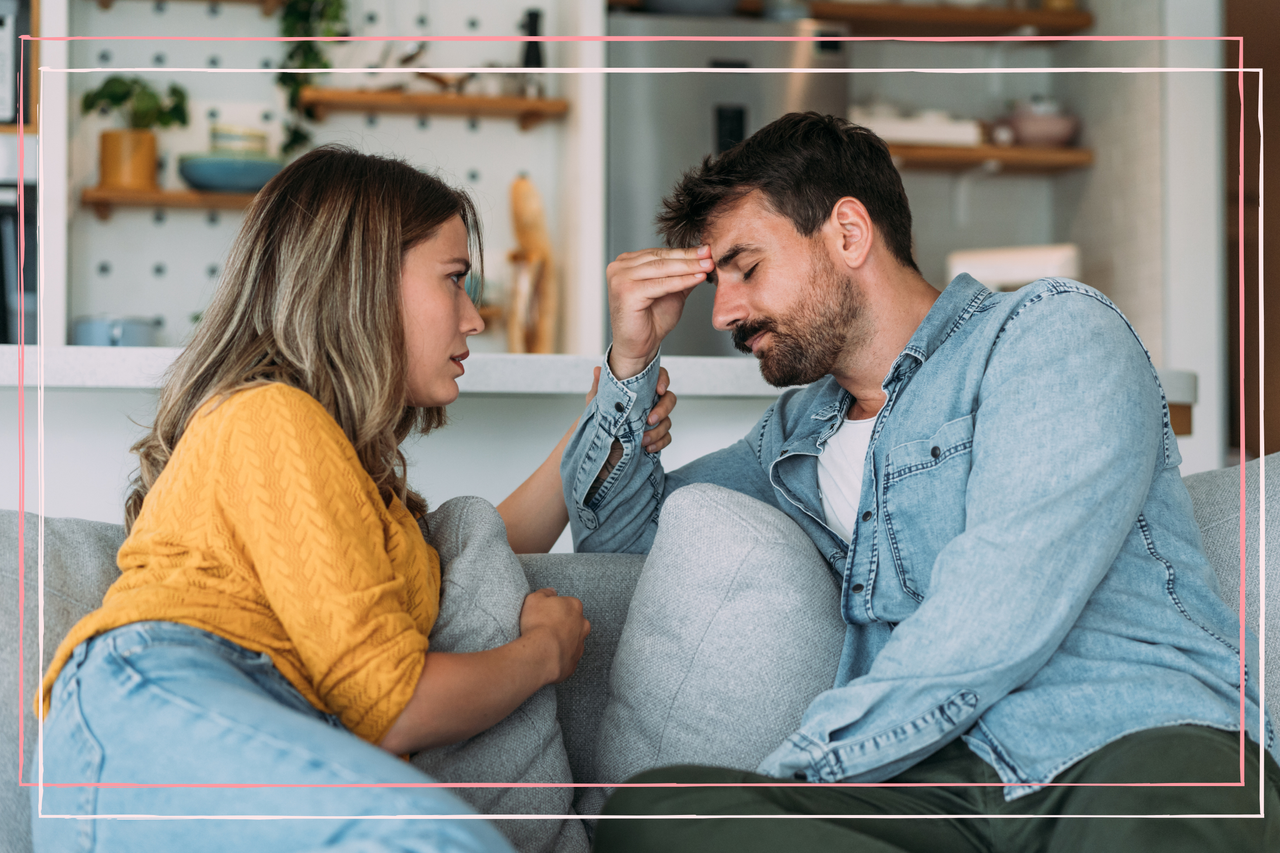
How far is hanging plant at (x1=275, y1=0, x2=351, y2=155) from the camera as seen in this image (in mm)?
3102

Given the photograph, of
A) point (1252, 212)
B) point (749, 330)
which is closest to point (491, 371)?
point (749, 330)

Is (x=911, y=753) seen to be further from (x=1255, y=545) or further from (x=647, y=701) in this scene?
(x=1255, y=545)

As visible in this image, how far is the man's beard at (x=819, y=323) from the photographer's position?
1.47 metres

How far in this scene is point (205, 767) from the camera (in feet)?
2.56

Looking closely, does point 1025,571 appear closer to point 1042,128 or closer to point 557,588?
point 557,588

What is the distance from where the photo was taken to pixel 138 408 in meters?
2.01

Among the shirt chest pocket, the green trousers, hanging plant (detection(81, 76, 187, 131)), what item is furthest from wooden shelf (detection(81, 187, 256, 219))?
the green trousers

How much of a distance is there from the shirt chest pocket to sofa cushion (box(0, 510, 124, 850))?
2.96 feet

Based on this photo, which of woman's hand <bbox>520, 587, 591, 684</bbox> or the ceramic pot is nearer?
woman's hand <bbox>520, 587, 591, 684</bbox>

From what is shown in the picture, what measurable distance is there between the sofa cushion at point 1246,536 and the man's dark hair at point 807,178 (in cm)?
49

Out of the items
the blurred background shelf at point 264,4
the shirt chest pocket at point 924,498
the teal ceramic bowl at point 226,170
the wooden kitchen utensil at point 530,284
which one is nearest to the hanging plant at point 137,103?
the teal ceramic bowl at point 226,170

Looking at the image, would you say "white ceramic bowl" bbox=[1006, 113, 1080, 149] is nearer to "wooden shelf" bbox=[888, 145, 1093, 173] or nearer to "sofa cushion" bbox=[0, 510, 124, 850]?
"wooden shelf" bbox=[888, 145, 1093, 173]

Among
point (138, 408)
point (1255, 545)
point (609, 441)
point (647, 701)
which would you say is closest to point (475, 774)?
point (647, 701)

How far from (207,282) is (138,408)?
1.35 meters
